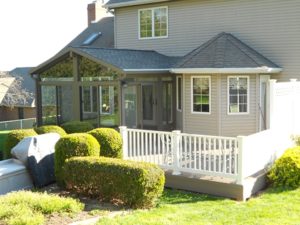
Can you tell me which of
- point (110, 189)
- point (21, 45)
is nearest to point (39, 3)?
point (21, 45)

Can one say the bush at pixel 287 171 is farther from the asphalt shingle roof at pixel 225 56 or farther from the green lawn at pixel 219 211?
the asphalt shingle roof at pixel 225 56

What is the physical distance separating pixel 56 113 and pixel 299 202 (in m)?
12.4

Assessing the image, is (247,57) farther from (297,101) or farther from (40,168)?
(40,168)

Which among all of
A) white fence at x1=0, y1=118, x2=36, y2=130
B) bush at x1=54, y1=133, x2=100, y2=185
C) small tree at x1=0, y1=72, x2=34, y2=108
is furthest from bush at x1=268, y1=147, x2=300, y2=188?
small tree at x1=0, y1=72, x2=34, y2=108

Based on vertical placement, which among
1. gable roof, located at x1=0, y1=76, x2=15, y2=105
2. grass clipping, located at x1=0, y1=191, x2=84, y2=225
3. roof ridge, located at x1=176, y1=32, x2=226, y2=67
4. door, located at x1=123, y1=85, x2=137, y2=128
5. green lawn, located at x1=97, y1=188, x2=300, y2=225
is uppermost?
roof ridge, located at x1=176, y1=32, x2=226, y2=67

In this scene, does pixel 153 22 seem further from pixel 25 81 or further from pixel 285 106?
pixel 25 81

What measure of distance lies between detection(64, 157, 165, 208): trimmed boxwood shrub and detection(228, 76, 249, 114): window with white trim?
23.7ft

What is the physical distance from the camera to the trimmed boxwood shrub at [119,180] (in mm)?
7809

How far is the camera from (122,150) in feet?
36.2

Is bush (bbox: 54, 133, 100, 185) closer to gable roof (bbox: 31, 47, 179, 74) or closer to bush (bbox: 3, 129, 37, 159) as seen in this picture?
bush (bbox: 3, 129, 37, 159)

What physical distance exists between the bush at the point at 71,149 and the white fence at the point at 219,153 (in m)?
1.73

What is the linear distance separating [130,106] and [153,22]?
480 centimetres

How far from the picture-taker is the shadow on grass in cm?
891

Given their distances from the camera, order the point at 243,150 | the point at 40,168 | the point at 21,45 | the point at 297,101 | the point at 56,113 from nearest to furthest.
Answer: the point at 243,150
the point at 40,168
the point at 297,101
the point at 56,113
the point at 21,45
